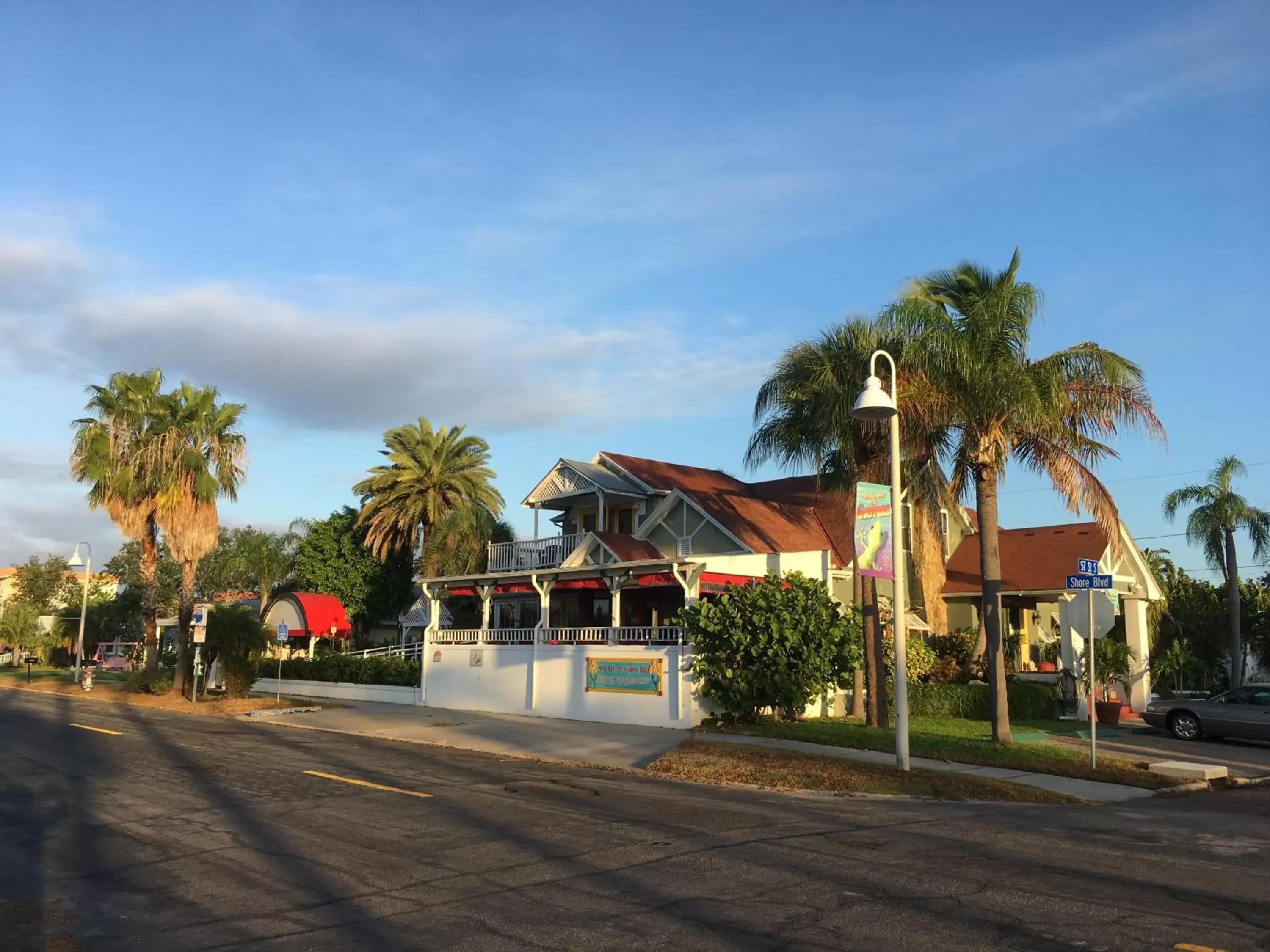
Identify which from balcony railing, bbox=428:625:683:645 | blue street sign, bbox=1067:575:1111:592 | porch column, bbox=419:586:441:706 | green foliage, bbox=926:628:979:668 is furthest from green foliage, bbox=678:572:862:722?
porch column, bbox=419:586:441:706

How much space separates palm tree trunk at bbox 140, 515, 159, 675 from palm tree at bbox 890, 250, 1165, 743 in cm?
2640

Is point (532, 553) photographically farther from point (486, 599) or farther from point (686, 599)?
point (686, 599)

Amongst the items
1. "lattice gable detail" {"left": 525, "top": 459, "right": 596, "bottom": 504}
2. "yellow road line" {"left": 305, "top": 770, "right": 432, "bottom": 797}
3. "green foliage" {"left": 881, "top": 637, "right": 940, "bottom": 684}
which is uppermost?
"lattice gable detail" {"left": 525, "top": 459, "right": 596, "bottom": 504}

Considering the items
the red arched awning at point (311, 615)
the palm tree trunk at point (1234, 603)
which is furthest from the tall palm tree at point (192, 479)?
the palm tree trunk at point (1234, 603)

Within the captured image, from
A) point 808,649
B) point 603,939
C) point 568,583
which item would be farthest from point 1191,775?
point 568,583

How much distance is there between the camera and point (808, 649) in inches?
846

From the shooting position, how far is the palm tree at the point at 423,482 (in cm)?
4438

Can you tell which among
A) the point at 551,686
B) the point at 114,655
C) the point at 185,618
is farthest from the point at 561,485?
the point at 114,655

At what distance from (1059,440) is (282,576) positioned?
5460 centimetres

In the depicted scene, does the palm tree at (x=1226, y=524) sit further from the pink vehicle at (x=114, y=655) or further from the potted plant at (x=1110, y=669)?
the pink vehicle at (x=114, y=655)

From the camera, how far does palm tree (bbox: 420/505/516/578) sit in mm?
42344

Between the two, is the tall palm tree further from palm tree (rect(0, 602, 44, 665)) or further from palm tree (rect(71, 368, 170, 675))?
palm tree (rect(0, 602, 44, 665))

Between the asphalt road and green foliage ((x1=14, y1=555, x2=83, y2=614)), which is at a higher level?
green foliage ((x1=14, y1=555, x2=83, y2=614))

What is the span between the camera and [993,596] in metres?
19.1
